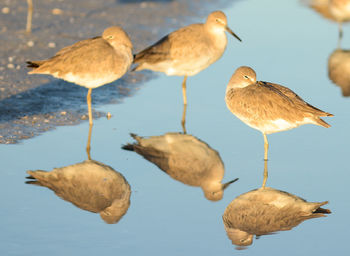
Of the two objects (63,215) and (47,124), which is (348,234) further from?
(47,124)

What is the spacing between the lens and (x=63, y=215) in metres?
6.44

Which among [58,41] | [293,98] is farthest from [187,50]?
[58,41]

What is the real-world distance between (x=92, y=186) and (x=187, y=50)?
3650mm

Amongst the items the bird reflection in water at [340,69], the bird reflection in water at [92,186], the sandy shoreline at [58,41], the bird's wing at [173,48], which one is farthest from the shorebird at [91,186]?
the bird reflection in water at [340,69]

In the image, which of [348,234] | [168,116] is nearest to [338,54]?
[168,116]

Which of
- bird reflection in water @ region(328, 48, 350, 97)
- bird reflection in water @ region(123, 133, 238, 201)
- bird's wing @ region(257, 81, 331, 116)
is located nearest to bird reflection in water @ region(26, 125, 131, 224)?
bird reflection in water @ region(123, 133, 238, 201)

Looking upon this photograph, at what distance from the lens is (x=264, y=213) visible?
21.6ft

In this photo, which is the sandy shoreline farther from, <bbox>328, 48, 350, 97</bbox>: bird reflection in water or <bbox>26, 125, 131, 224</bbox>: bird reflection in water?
<bbox>328, 48, 350, 97</bbox>: bird reflection in water

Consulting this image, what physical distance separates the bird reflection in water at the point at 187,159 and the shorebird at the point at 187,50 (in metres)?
1.56

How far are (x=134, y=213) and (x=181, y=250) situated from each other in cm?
93

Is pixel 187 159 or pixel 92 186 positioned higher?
pixel 187 159

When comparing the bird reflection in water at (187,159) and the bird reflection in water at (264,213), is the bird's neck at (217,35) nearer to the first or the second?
the bird reflection in water at (187,159)

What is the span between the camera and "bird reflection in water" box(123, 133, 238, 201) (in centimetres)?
741

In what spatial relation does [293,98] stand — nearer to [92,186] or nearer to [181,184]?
[181,184]
